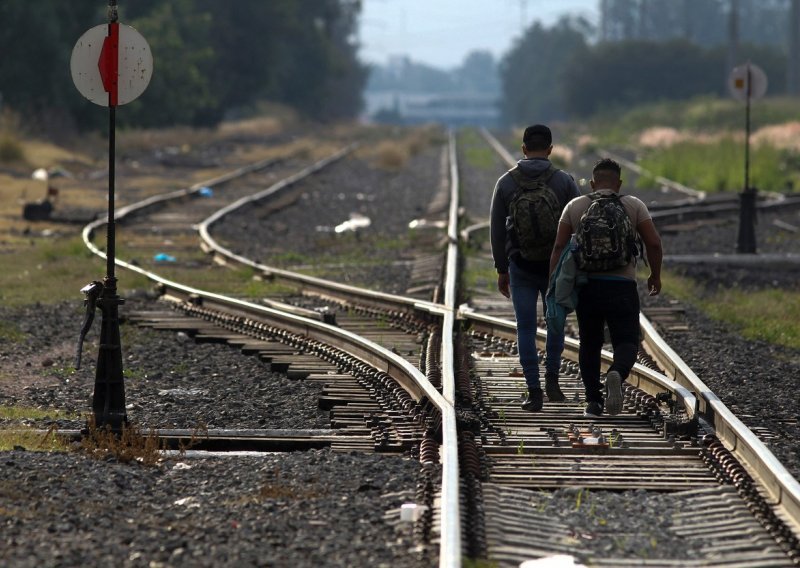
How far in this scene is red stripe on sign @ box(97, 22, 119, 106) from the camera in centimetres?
834

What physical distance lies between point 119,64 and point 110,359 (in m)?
1.65

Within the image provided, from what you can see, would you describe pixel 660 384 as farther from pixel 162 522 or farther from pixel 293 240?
pixel 293 240

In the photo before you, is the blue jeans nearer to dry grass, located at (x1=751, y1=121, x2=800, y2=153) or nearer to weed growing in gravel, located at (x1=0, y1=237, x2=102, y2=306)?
weed growing in gravel, located at (x1=0, y1=237, x2=102, y2=306)

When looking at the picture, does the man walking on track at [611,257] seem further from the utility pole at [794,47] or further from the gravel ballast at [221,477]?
the utility pole at [794,47]

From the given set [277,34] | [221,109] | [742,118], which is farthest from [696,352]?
[277,34]

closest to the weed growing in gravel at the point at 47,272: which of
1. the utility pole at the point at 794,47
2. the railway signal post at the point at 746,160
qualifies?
the railway signal post at the point at 746,160

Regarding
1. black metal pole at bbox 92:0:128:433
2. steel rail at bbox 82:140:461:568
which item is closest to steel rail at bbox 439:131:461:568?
steel rail at bbox 82:140:461:568

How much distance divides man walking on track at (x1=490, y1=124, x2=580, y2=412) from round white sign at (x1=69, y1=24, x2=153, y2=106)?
6.88ft

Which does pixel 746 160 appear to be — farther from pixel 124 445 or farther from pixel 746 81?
pixel 124 445

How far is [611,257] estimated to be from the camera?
7941mm

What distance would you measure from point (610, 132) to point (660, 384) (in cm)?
6889

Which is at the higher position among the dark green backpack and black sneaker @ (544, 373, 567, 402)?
the dark green backpack

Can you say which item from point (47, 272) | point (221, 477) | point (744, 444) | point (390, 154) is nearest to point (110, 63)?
point (221, 477)

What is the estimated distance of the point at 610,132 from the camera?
76375mm
